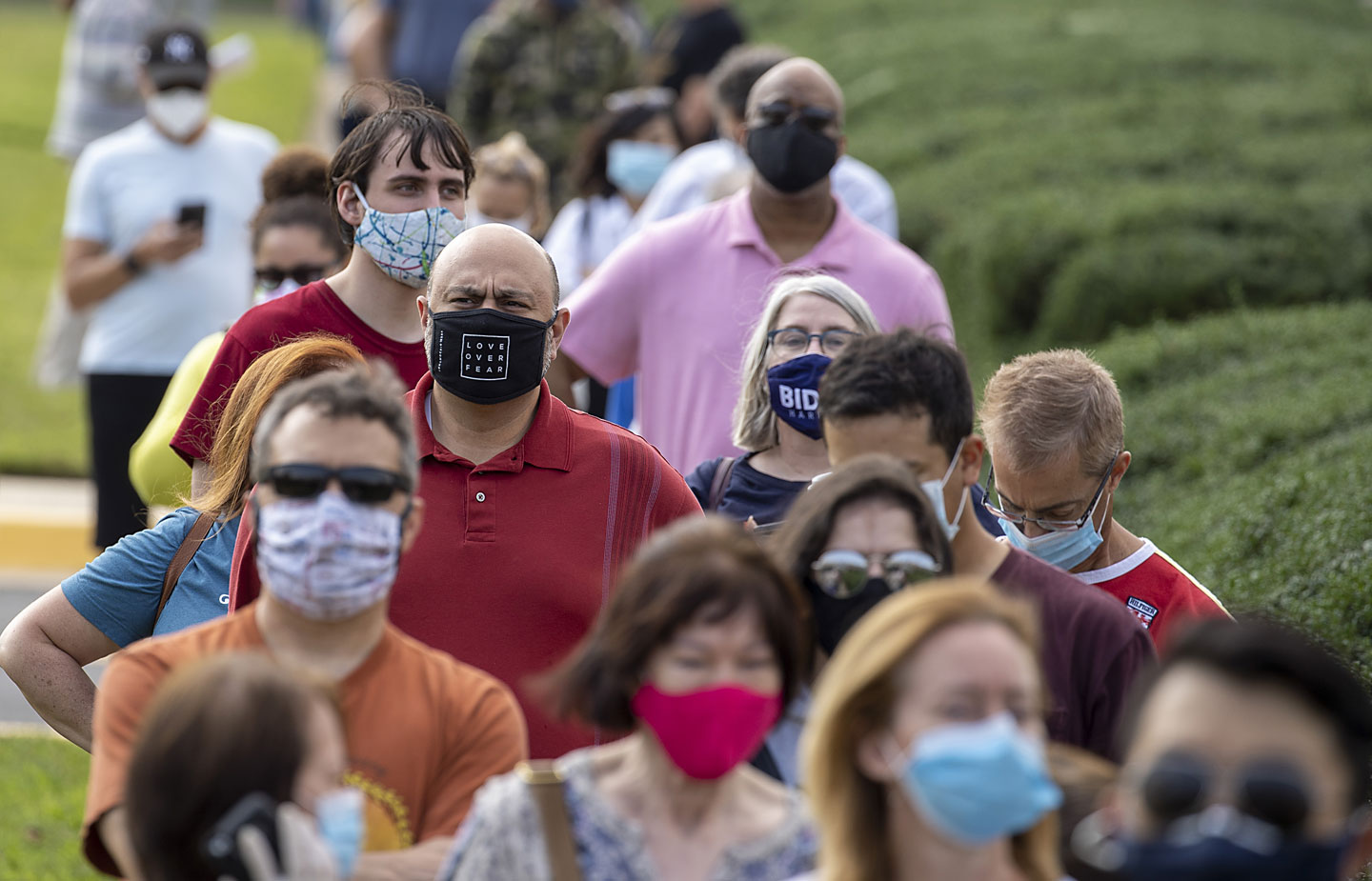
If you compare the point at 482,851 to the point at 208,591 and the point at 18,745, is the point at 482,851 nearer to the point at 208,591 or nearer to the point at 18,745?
the point at 208,591

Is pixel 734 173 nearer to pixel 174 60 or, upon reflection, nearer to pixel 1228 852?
pixel 174 60

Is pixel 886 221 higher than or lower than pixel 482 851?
higher

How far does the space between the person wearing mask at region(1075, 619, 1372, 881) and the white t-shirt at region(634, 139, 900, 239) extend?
478 centimetres

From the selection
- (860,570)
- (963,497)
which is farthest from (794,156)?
(860,570)

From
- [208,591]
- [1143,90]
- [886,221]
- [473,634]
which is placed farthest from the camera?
[1143,90]

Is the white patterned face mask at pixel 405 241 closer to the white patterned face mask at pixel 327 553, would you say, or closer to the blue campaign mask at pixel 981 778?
the white patterned face mask at pixel 327 553

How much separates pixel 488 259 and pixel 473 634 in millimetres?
957

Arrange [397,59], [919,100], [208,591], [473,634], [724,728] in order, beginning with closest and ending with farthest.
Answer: [724,728] < [473,634] < [208,591] < [397,59] < [919,100]

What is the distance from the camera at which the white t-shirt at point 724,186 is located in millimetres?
7500

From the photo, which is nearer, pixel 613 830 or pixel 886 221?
pixel 613 830

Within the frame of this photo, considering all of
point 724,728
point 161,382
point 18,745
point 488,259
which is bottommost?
point 18,745

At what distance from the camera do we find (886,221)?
7672 millimetres

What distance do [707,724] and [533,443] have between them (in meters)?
1.56

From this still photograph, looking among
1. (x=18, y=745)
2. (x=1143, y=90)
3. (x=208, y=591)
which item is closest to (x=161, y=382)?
(x=18, y=745)
